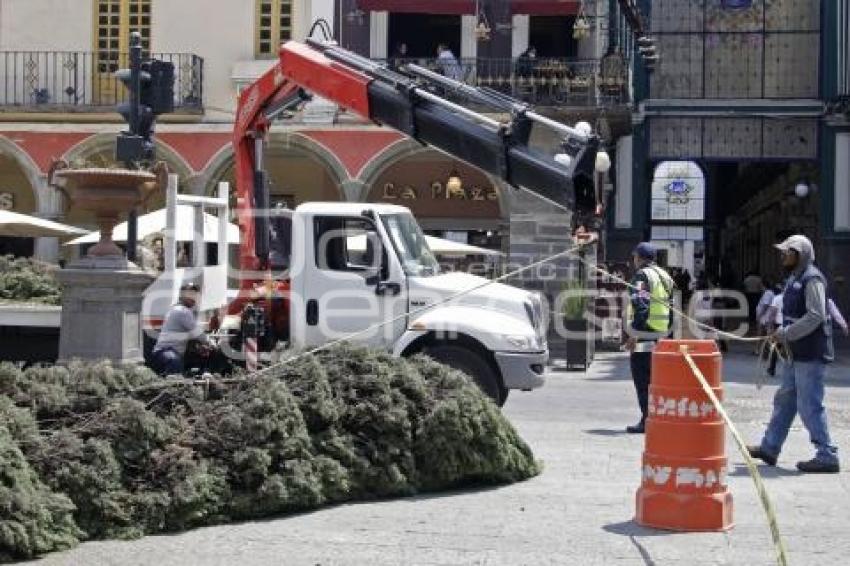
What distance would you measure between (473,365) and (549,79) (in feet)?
40.6

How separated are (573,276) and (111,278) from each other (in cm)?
1303

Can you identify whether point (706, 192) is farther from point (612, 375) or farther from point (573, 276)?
point (612, 375)

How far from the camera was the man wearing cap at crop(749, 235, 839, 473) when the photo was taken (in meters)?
9.55

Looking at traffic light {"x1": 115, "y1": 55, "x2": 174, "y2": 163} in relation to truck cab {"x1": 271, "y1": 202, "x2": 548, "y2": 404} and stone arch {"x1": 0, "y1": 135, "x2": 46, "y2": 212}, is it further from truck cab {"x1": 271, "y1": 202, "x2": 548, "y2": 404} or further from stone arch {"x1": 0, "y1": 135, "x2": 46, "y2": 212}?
stone arch {"x1": 0, "y1": 135, "x2": 46, "y2": 212}

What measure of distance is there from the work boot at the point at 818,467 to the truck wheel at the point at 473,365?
3.44 metres

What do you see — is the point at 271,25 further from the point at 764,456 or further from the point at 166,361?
the point at 764,456

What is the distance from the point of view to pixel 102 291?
10672mm

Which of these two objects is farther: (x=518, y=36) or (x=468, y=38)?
(x=468, y=38)

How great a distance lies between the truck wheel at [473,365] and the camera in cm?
1228

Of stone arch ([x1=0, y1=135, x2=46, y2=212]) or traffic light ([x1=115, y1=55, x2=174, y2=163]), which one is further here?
stone arch ([x1=0, y1=135, x2=46, y2=212])

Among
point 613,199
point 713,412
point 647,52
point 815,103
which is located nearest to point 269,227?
point 713,412

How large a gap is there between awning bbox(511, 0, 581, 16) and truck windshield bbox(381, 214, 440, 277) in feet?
38.1

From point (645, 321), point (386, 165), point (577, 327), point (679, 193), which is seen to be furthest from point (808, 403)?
point (679, 193)

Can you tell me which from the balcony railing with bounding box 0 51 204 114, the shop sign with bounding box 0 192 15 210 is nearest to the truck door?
the balcony railing with bounding box 0 51 204 114
